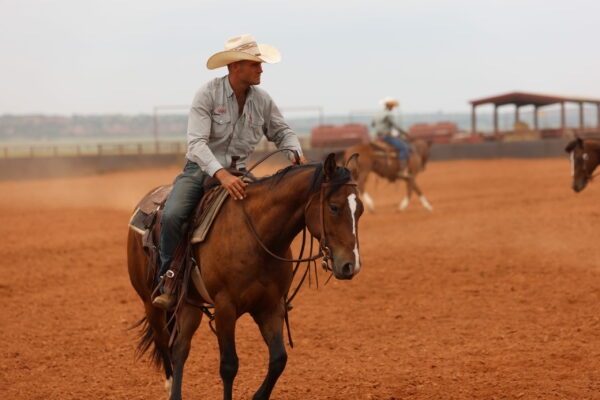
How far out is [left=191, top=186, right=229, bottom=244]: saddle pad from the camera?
5.57 metres

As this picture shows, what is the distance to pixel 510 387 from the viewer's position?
21.1ft

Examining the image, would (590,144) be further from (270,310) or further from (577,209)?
(270,310)

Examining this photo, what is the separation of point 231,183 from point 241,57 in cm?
84

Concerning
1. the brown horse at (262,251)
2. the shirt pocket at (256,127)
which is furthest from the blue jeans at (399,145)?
the brown horse at (262,251)

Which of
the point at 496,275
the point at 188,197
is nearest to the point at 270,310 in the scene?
the point at 188,197

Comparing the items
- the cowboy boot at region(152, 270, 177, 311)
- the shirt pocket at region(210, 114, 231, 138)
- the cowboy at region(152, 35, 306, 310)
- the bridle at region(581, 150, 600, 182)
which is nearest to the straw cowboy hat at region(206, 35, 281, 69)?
the cowboy at region(152, 35, 306, 310)

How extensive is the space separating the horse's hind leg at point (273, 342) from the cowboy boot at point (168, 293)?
678 mm

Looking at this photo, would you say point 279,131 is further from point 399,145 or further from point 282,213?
point 399,145

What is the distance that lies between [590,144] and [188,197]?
32.8 ft

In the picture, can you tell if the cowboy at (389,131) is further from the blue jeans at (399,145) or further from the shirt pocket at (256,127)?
the shirt pocket at (256,127)

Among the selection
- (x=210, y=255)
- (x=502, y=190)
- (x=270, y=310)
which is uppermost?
(x=210, y=255)

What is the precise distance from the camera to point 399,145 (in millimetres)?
20719

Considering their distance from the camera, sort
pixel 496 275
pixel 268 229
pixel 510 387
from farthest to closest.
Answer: pixel 496 275, pixel 510 387, pixel 268 229

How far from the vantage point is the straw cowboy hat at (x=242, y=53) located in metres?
5.50
